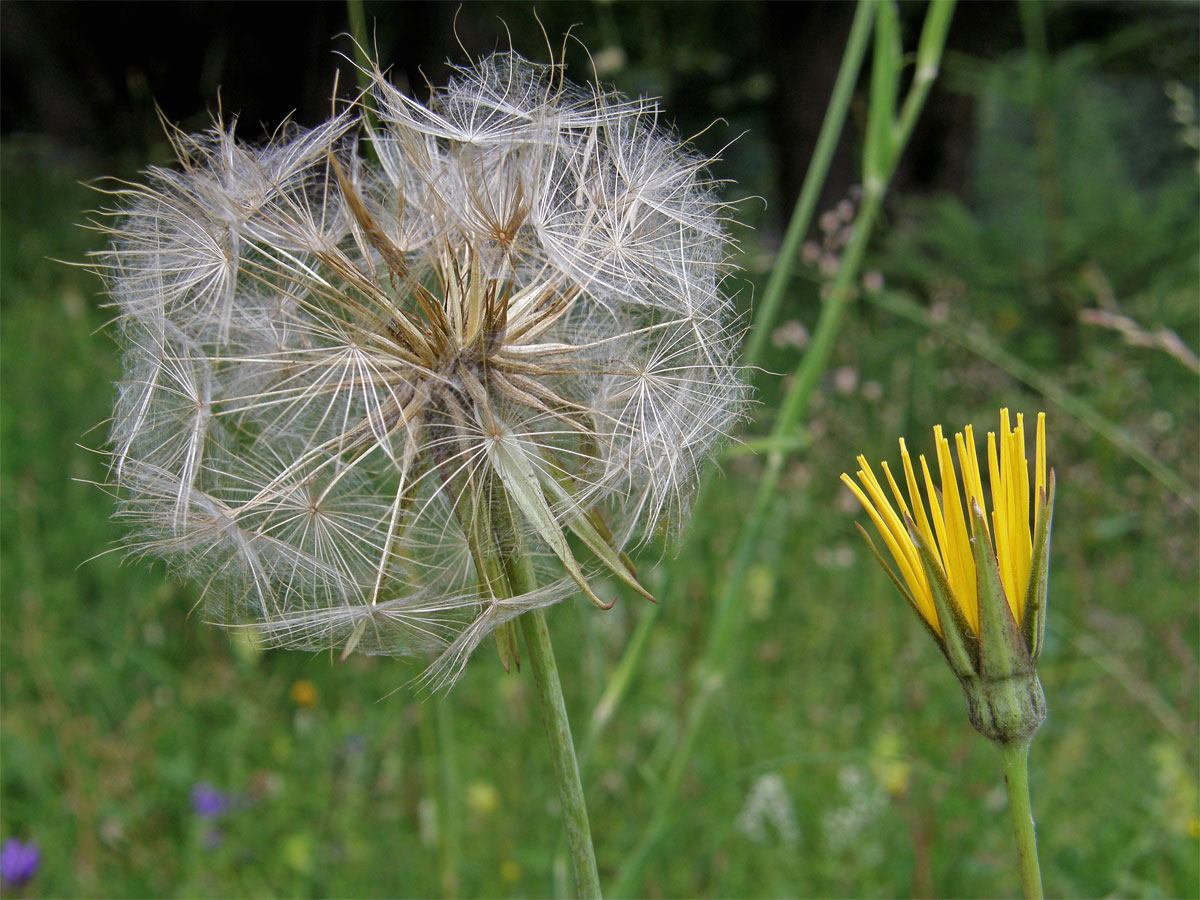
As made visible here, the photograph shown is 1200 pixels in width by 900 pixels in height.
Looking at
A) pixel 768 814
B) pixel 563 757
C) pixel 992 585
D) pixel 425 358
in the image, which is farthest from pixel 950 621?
pixel 768 814

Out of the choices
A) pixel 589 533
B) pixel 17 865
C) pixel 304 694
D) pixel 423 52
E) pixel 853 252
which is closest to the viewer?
pixel 589 533

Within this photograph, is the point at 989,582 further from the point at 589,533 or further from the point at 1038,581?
the point at 589,533

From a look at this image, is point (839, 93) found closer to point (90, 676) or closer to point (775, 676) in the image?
point (775, 676)

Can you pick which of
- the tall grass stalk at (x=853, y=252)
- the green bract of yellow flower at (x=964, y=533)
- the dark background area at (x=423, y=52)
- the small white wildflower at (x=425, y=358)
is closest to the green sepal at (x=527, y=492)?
the small white wildflower at (x=425, y=358)

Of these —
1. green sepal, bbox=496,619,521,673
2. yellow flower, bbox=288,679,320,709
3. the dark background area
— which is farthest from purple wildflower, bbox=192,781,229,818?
the dark background area

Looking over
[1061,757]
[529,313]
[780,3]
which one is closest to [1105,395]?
[1061,757]

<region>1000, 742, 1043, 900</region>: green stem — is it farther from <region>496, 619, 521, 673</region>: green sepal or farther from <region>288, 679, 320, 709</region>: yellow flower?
<region>288, 679, 320, 709</region>: yellow flower
